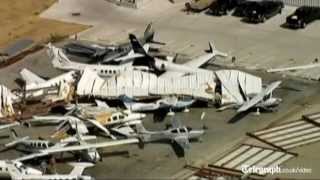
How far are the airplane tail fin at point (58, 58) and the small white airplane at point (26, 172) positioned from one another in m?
16.3

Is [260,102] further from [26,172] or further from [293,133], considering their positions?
[26,172]

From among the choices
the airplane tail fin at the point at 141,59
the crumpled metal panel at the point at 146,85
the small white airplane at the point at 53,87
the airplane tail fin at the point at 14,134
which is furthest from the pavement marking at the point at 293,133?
the airplane tail fin at the point at 14,134

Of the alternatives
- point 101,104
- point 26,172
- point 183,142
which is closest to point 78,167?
point 26,172

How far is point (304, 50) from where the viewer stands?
82.1m

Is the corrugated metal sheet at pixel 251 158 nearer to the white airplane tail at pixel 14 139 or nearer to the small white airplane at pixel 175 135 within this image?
the small white airplane at pixel 175 135

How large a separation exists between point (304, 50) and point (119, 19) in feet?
62.9

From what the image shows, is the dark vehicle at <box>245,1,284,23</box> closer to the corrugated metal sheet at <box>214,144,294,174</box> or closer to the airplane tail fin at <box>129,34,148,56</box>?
the airplane tail fin at <box>129,34,148,56</box>

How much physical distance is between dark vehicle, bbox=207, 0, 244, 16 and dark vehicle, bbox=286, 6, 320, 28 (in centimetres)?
625

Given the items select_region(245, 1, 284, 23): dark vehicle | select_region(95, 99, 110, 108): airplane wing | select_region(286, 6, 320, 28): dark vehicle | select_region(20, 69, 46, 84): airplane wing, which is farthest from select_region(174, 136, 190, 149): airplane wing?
select_region(245, 1, 284, 23): dark vehicle

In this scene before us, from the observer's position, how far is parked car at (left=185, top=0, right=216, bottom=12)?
9244cm

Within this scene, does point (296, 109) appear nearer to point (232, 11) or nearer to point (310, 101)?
point (310, 101)

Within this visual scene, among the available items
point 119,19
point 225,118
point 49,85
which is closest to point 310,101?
point 225,118

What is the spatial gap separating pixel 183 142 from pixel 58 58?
17.3 metres

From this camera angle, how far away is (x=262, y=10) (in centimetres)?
8944
